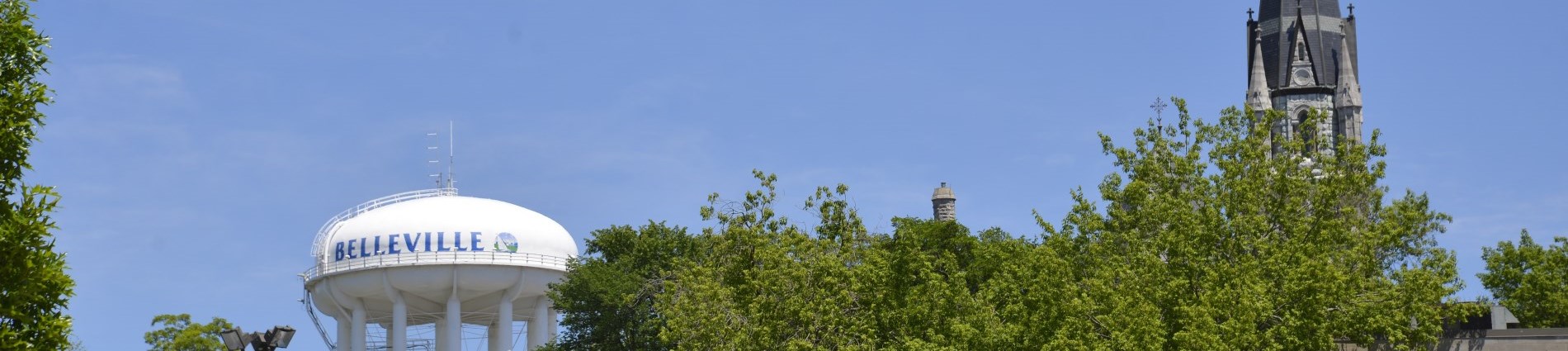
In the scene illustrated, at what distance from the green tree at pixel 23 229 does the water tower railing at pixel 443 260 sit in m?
46.1

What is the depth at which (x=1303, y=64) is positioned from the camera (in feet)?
386

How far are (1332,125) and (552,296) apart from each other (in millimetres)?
65059

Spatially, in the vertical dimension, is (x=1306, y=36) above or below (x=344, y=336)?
above

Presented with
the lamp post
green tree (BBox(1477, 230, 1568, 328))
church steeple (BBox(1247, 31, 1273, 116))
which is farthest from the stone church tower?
the lamp post

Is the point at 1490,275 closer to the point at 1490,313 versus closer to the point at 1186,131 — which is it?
the point at 1490,313

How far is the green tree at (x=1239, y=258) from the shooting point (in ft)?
117

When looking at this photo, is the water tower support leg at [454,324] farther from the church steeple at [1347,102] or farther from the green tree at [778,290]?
the church steeple at [1347,102]

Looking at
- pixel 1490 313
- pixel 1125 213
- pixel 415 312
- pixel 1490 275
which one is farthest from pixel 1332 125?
pixel 1125 213

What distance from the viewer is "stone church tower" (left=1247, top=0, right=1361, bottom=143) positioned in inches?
4614

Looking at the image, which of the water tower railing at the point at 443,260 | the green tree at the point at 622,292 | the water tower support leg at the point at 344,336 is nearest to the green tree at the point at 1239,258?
the green tree at the point at 622,292

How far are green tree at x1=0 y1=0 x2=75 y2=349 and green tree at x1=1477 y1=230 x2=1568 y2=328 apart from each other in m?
45.2

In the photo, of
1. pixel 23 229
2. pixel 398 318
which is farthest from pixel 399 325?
pixel 23 229

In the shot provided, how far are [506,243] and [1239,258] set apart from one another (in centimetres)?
3761

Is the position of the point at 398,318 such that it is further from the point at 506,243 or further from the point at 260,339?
the point at 260,339
